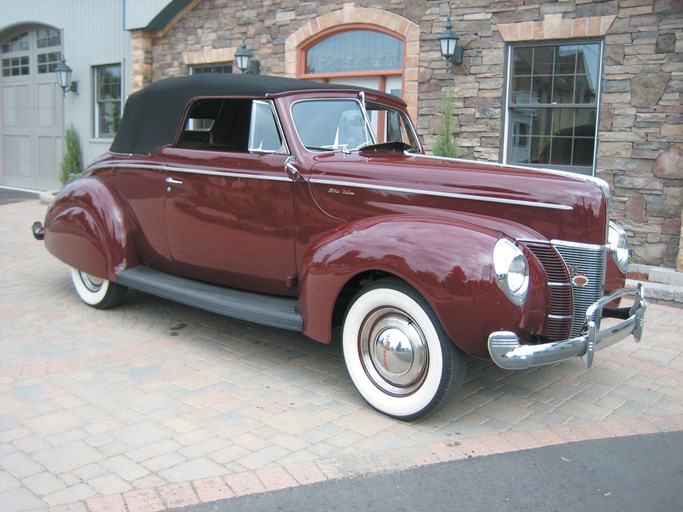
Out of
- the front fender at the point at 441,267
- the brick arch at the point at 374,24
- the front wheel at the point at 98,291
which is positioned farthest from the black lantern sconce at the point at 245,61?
the front fender at the point at 441,267

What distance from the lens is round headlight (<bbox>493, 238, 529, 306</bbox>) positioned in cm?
326

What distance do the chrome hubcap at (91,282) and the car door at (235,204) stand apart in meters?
0.99

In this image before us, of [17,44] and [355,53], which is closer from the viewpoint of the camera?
[355,53]

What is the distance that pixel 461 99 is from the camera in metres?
8.43

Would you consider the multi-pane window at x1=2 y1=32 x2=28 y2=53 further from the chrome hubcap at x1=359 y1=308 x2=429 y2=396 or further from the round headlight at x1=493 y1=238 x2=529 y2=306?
the round headlight at x1=493 y1=238 x2=529 y2=306

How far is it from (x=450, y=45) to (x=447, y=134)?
1080 mm

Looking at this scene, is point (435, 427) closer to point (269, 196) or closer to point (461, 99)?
point (269, 196)

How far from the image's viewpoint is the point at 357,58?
951cm

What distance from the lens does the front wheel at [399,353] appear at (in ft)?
11.4

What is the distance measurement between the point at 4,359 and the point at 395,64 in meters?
6.47

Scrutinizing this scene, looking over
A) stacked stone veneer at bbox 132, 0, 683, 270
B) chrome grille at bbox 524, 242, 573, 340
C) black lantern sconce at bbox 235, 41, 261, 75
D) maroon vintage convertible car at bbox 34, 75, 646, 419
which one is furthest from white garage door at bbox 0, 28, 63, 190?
chrome grille at bbox 524, 242, 573, 340

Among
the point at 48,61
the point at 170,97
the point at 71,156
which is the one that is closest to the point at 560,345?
the point at 170,97

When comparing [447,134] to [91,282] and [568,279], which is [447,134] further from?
[568,279]

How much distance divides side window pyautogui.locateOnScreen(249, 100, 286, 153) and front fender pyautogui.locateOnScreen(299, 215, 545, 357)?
989 millimetres
